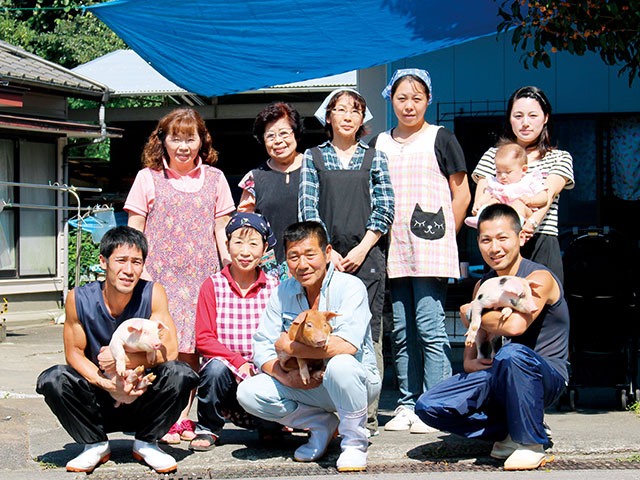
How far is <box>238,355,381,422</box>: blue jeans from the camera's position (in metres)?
3.73

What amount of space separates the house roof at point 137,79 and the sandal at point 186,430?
6.77 m

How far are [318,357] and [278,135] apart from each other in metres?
1.44

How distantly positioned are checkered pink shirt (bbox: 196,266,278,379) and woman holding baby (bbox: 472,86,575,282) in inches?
52.2

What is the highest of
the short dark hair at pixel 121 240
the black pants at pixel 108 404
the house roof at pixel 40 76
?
the house roof at pixel 40 76

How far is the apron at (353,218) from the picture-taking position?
4352 mm

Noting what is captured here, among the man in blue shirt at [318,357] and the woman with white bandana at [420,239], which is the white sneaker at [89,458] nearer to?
the man in blue shirt at [318,357]

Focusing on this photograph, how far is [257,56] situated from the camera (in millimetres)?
6035

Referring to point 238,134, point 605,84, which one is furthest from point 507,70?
point 238,134

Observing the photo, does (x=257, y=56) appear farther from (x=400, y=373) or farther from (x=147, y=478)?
(x=147, y=478)

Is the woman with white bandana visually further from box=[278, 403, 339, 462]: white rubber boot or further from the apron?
box=[278, 403, 339, 462]: white rubber boot

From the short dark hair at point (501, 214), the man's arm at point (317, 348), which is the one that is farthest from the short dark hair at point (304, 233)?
the short dark hair at point (501, 214)

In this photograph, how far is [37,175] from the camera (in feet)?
→ 39.2

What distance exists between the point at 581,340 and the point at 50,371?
10.3ft

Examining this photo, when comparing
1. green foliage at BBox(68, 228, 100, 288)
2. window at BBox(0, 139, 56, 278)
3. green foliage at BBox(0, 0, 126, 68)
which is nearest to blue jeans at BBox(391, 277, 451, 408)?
window at BBox(0, 139, 56, 278)
